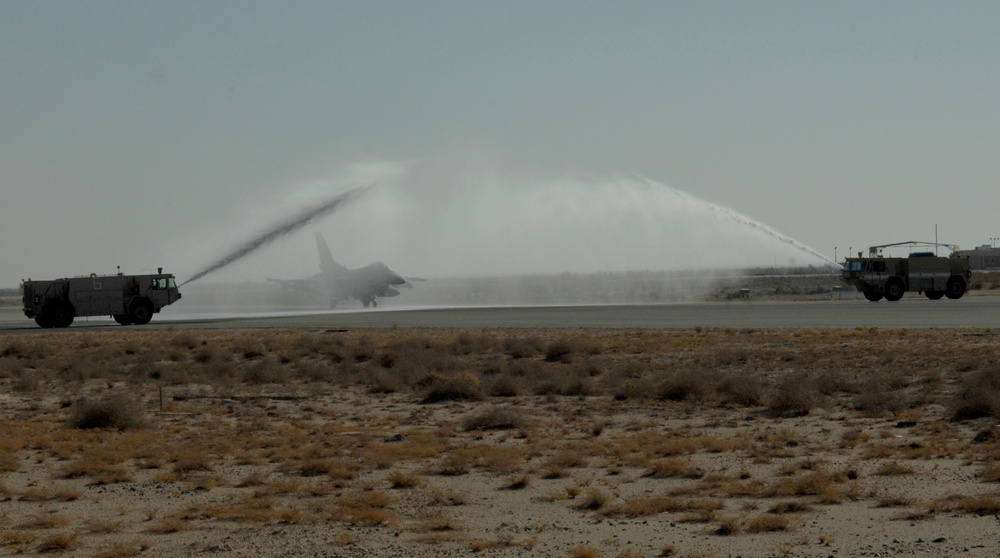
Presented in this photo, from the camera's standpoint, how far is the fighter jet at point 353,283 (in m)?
96.7

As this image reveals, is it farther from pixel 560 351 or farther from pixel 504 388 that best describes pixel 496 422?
pixel 560 351

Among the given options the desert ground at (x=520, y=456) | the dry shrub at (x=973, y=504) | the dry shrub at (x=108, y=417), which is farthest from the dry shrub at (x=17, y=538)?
the dry shrub at (x=973, y=504)

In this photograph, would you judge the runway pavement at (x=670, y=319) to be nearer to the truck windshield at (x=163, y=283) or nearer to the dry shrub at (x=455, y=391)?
the truck windshield at (x=163, y=283)

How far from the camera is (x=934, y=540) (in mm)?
12203

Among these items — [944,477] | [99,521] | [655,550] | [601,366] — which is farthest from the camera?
[601,366]

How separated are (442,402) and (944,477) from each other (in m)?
14.9

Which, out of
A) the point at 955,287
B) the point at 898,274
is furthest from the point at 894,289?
the point at 955,287

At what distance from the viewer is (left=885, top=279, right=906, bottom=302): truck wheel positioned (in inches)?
2936

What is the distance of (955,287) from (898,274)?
5.03 meters

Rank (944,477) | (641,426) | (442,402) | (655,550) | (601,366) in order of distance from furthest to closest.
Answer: (601,366)
(442,402)
(641,426)
(944,477)
(655,550)

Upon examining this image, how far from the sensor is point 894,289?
7469cm

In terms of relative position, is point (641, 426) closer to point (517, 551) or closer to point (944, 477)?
point (944, 477)

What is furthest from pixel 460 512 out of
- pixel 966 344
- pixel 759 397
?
pixel 966 344

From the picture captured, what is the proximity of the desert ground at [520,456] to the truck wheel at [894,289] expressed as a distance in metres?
36.9
